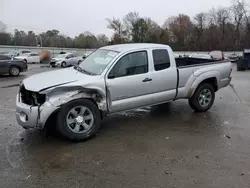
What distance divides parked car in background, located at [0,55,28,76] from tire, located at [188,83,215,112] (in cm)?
1346

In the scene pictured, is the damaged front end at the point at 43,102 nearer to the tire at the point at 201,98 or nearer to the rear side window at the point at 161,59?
the rear side window at the point at 161,59

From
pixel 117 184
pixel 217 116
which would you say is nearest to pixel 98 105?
pixel 117 184

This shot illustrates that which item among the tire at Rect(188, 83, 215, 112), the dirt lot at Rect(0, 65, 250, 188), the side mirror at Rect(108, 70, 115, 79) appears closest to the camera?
the dirt lot at Rect(0, 65, 250, 188)

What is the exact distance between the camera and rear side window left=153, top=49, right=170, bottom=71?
5.57 metres

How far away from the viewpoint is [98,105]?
4.86 metres

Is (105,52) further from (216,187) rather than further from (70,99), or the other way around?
(216,187)

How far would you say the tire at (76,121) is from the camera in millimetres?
4473

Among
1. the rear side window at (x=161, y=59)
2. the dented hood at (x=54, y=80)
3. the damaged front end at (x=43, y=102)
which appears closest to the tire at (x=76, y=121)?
the damaged front end at (x=43, y=102)

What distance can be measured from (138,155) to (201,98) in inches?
124

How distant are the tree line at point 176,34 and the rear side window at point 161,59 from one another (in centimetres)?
5271

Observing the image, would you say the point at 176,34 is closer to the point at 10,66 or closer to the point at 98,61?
the point at 10,66

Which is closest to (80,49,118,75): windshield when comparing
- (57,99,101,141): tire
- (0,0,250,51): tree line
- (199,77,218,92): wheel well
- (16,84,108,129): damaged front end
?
(16,84,108,129): damaged front end

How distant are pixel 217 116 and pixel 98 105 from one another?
3239 millimetres

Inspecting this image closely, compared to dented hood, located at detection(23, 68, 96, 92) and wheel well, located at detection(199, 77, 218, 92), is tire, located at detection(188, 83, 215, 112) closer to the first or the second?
wheel well, located at detection(199, 77, 218, 92)
